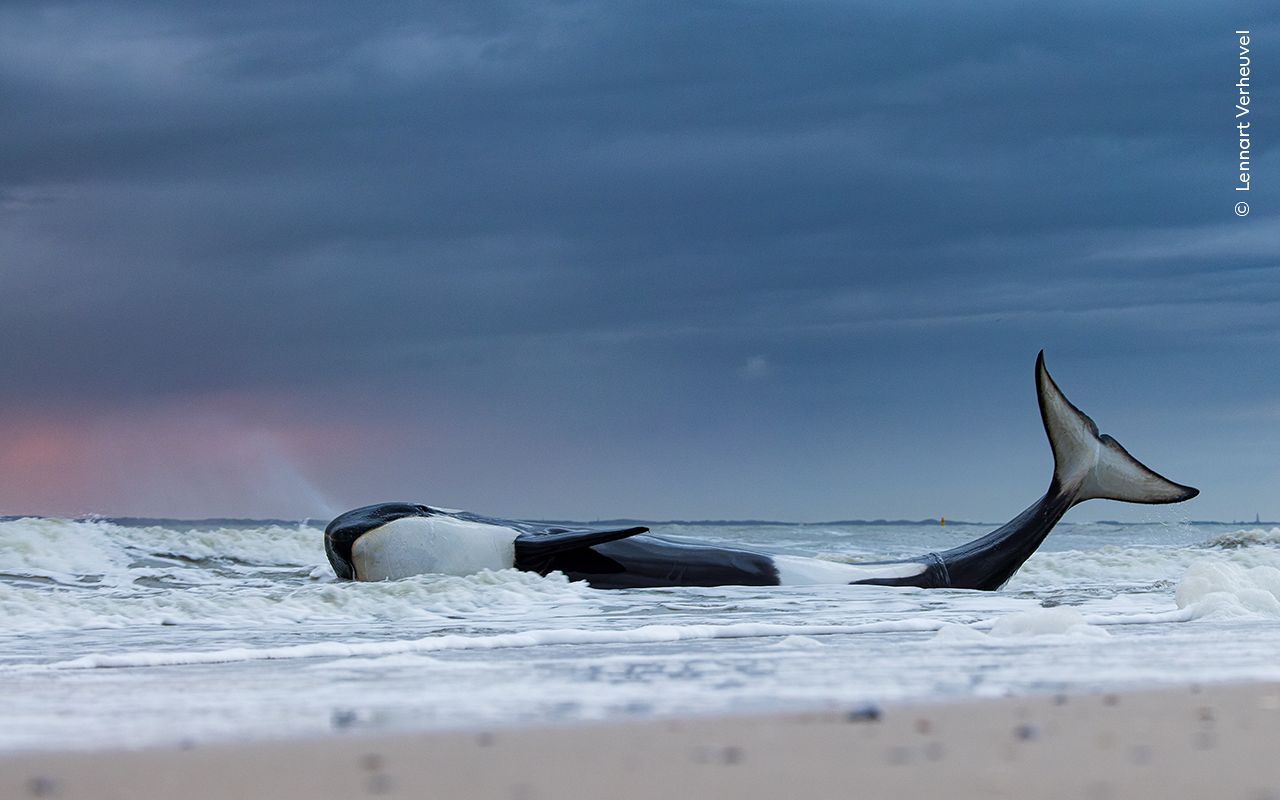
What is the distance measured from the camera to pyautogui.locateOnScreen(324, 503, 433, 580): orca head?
938cm

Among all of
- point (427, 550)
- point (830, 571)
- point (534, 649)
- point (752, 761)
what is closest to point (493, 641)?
point (534, 649)

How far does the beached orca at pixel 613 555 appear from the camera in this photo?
929 centimetres

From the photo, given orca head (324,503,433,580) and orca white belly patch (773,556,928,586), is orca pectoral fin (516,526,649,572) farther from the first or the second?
orca white belly patch (773,556,928,586)

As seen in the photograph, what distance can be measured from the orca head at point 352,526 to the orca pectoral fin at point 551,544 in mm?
832

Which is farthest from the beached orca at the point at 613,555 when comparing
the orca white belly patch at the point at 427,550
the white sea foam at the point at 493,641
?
the white sea foam at the point at 493,641

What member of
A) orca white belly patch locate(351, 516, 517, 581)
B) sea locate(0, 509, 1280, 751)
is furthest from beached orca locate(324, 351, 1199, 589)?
sea locate(0, 509, 1280, 751)

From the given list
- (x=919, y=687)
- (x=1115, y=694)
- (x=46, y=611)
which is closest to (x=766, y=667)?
(x=919, y=687)

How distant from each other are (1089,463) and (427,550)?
582cm

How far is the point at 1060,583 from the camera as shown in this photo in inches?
438

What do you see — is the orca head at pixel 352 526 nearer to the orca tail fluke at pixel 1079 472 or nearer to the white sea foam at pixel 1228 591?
the orca tail fluke at pixel 1079 472

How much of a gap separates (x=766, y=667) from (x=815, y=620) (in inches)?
111

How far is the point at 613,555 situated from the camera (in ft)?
31.7

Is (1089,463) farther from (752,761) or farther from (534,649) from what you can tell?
(752,761)

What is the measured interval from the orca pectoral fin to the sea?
244 mm
